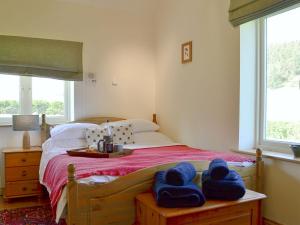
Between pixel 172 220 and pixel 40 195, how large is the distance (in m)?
2.27

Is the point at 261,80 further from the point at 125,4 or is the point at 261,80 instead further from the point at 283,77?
the point at 125,4

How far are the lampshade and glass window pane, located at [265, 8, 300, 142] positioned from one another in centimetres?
252

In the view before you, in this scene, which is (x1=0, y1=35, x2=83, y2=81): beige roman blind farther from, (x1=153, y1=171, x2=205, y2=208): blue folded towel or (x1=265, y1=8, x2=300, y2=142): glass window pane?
(x1=153, y1=171, x2=205, y2=208): blue folded towel

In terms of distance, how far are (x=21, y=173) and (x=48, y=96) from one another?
1.03 meters

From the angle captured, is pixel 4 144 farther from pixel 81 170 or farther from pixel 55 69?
pixel 81 170

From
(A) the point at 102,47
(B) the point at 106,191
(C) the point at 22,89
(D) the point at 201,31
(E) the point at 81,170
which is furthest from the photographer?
(A) the point at 102,47

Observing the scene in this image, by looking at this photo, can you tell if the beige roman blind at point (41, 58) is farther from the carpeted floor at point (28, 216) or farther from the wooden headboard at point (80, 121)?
the carpeted floor at point (28, 216)

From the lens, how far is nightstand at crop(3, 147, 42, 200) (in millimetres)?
3416

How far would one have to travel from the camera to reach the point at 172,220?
1792 mm

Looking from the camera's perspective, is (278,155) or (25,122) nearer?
(278,155)

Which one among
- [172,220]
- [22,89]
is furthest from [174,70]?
[172,220]

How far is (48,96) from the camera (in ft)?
13.0

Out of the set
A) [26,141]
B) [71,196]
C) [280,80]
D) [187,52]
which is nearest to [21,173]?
[26,141]

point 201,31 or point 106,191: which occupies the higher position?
point 201,31
